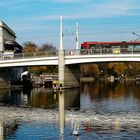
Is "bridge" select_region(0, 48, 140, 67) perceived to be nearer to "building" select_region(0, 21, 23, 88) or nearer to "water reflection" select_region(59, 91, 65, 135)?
"building" select_region(0, 21, 23, 88)

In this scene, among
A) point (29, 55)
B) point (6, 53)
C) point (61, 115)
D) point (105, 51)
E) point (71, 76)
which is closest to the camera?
point (61, 115)

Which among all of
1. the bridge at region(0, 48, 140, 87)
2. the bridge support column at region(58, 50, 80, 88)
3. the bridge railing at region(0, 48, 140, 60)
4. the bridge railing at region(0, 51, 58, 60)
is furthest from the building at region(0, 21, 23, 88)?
the bridge support column at region(58, 50, 80, 88)

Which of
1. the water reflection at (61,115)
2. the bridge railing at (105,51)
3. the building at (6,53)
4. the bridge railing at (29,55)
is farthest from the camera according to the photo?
the building at (6,53)

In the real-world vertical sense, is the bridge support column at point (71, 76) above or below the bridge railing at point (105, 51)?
below

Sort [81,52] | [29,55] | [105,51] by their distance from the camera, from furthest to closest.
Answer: [29,55], [81,52], [105,51]

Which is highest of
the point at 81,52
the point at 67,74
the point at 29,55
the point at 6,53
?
the point at 6,53

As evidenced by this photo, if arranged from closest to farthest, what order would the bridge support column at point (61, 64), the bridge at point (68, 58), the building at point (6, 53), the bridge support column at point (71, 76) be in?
the bridge at point (68, 58) → the bridge support column at point (61, 64) → the bridge support column at point (71, 76) → the building at point (6, 53)

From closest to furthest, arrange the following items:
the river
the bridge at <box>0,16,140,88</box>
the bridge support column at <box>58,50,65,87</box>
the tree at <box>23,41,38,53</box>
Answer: the river < the bridge at <box>0,16,140,88</box> < the bridge support column at <box>58,50,65,87</box> < the tree at <box>23,41,38,53</box>

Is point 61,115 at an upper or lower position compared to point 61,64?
lower

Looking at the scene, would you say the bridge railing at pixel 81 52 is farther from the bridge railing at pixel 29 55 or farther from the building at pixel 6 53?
the building at pixel 6 53

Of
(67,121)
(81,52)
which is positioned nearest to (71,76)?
(81,52)

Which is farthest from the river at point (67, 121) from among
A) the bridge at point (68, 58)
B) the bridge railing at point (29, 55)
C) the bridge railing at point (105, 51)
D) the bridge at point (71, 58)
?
the bridge railing at point (29, 55)

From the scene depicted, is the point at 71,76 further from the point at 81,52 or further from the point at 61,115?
the point at 61,115

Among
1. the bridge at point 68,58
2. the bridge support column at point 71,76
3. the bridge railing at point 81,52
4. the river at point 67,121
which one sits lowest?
the river at point 67,121
